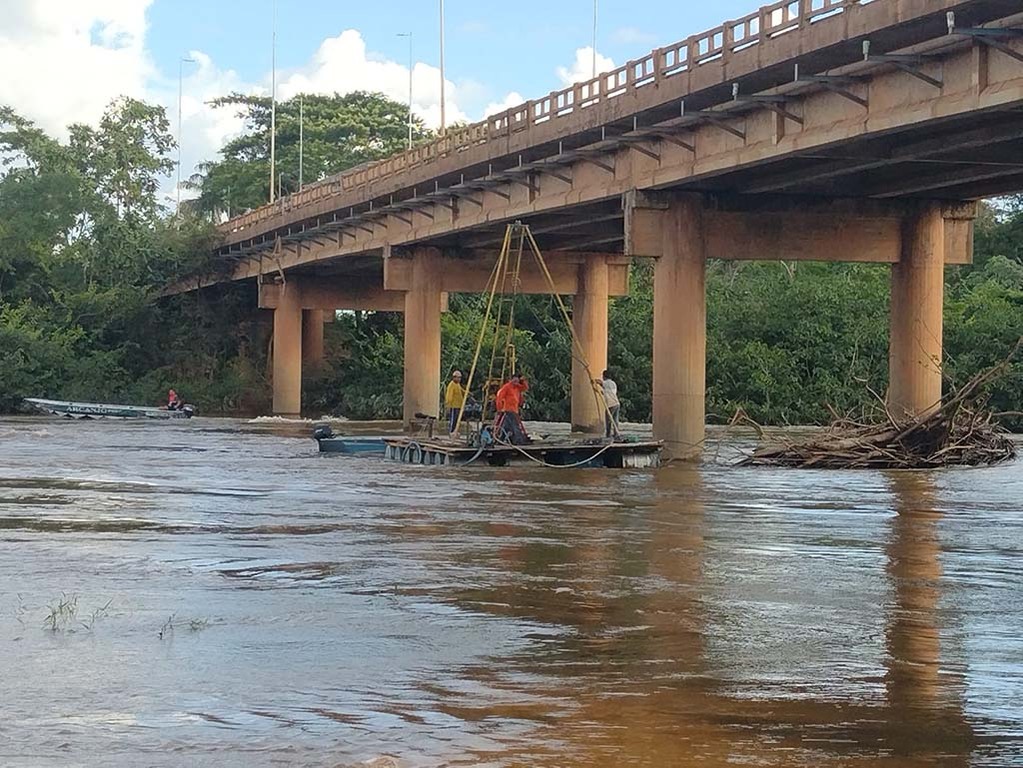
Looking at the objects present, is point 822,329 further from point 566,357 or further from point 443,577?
point 443,577

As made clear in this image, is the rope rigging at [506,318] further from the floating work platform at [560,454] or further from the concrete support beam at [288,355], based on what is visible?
the concrete support beam at [288,355]

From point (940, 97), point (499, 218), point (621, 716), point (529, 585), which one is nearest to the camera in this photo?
point (621, 716)

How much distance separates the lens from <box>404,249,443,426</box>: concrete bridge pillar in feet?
189

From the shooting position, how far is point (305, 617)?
12508mm

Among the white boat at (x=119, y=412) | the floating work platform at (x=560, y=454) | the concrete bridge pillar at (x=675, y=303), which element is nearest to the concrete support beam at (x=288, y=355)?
the white boat at (x=119, y=412)

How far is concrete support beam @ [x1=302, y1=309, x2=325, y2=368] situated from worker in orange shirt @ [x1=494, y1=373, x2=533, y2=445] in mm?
51420

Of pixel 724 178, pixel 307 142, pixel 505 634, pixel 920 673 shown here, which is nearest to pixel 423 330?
pixel 724 178

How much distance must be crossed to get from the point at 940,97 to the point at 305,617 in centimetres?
1952

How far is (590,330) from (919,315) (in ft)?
55.3

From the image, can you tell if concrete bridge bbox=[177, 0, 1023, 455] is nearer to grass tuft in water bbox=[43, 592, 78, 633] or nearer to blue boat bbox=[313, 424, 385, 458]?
blue boat bbox=[313, 424, 385, 458]

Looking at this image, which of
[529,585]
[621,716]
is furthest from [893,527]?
[621,716]

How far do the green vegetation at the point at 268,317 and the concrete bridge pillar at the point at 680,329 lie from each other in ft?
30.2

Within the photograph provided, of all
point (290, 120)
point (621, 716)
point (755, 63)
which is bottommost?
point (621, 716)

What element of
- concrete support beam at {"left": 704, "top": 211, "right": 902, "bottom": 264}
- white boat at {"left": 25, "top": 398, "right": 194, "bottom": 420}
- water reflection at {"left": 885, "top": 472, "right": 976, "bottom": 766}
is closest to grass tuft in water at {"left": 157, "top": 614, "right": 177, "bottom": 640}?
water reflection at {"left": 885, "top": 472, "right": 976, "bottom": 766}
